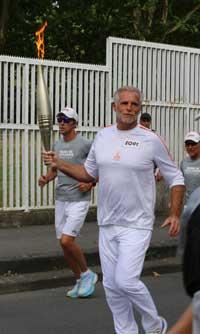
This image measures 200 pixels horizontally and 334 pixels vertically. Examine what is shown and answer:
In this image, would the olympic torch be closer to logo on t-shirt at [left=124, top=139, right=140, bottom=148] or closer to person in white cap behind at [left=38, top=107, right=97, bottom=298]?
logo on t-shirt at [left=124, top=139, right=140, bottom=148]

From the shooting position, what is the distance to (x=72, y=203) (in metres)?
8.15

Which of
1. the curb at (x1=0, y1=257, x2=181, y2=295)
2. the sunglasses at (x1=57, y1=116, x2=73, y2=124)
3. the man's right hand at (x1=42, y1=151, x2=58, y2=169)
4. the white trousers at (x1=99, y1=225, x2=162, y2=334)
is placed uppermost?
the sunglasses at (x1=57, y1=116, x2=73, y2=124)

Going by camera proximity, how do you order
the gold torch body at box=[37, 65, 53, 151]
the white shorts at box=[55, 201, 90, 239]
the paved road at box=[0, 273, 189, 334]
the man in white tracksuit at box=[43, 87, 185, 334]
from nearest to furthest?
the gold torch body at box=[37, 65, 53, 151] < the man in white tracksuit at box=[43, 87, 185, 334] < the paved road at box=[0, 273, 189, 334] < the white shorts at box=[55, 201, 90, 239]

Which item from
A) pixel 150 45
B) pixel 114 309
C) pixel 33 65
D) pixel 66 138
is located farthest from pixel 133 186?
pixel 150 45

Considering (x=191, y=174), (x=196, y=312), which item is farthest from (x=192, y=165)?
(x=196, y=312)

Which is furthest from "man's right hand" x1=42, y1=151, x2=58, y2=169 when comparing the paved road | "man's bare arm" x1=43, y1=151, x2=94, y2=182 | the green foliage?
the green foliage

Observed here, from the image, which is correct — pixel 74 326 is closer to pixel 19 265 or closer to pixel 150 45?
pixel 19 265

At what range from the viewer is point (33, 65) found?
41.0ft

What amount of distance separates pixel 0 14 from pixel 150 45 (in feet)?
25.9

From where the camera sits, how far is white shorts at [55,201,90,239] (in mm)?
8031

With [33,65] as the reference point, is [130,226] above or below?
below

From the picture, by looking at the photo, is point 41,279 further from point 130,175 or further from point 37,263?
point 130,175

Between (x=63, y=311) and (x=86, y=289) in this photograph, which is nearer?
(x=63, y=311)

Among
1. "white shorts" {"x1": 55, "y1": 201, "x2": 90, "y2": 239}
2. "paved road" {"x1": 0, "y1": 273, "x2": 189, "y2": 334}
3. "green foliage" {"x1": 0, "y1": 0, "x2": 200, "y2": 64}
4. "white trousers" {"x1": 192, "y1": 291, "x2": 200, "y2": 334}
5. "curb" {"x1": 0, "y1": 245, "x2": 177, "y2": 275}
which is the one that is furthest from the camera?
"green foliage" {"x1": 0, "y1": 0, "x2": 200, "y2": 64}
